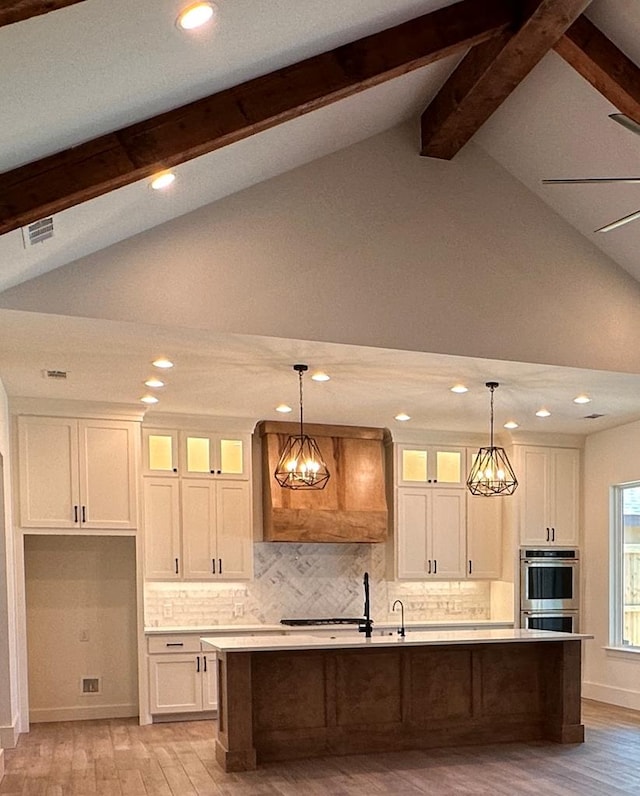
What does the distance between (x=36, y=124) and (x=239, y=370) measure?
3.21 m

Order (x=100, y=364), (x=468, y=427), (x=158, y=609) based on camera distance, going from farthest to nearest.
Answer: (x=468, y=427) < (x=158, y=609) < (x=100, y=364)

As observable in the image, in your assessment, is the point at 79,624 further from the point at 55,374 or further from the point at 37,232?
the point at 37,232

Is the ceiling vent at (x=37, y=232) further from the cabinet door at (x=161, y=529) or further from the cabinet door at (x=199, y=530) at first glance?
the cabinet door at (x=199, y=530)

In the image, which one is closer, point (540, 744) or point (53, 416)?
point (540, 744)

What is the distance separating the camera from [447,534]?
905cm

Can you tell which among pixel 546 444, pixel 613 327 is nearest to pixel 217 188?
pixel 613 327

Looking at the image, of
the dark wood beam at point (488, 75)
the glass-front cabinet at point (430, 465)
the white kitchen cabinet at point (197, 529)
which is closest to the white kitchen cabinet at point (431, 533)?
the glass-front cabinet at point (430, 465)

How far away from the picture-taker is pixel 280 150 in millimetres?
4957

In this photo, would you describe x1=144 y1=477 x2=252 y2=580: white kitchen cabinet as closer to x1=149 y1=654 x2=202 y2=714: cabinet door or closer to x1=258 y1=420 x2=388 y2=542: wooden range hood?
x1=258 y1=420 x2=388 y2=542: wooden range hood

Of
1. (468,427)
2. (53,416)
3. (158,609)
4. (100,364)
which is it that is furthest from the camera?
(468,427)

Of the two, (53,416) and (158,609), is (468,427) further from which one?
(53,416)

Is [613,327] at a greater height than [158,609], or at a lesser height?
greater

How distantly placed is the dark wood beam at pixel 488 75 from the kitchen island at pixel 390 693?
3.65 m

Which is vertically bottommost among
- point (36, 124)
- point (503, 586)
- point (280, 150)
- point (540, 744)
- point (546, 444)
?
point (540, 744)
